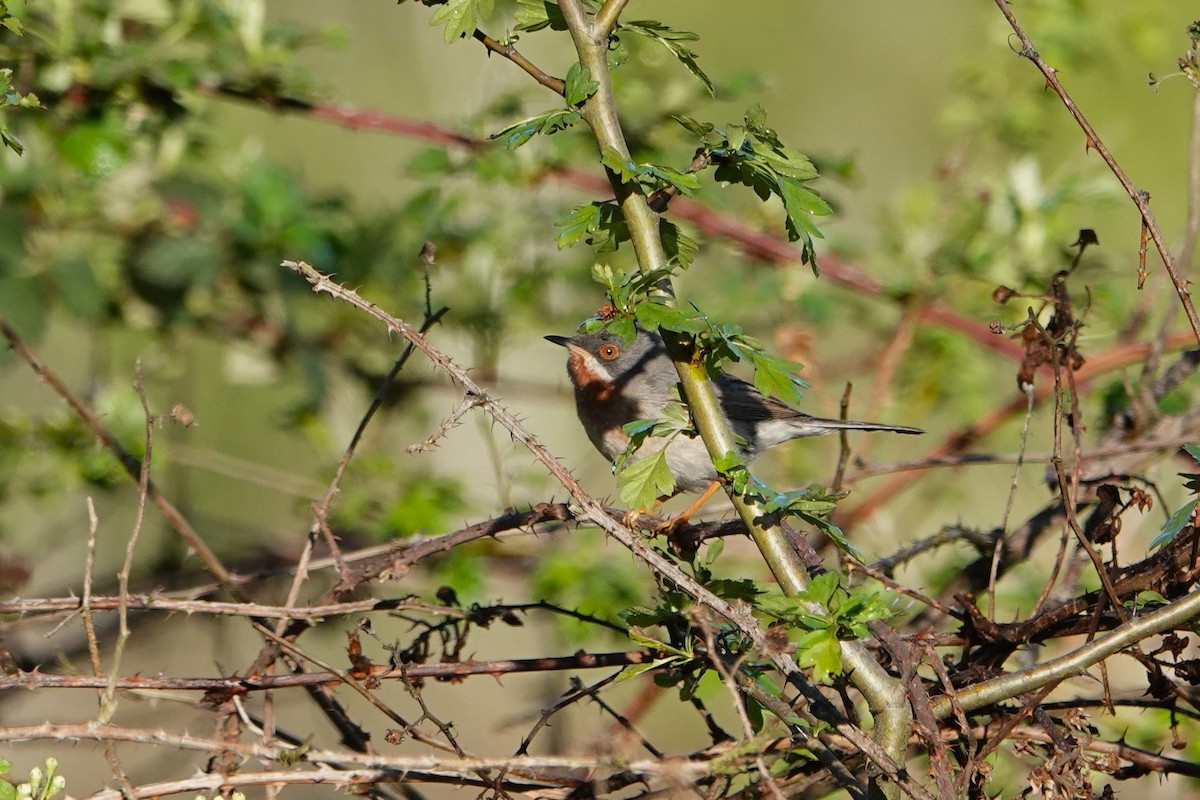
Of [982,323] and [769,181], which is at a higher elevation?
[982,323]

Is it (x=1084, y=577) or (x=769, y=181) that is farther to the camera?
(x=1084, y=577)

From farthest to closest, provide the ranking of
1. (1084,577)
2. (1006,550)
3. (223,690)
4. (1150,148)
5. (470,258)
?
(1150,148) < (470,258) < (1084,577) < (1006,550) < (223,690)

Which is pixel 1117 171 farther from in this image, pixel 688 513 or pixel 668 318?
pixel 688 513

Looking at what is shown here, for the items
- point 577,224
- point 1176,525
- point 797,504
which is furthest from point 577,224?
point 1176,525

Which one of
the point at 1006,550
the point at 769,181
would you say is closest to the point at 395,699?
the point at 1006,550

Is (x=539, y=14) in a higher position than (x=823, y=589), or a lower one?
higher

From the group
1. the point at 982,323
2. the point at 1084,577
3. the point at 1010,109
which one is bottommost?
the point at 1084,577

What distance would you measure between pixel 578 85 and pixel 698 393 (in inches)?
24.5

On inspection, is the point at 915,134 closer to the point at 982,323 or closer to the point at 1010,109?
the point at 1010,109

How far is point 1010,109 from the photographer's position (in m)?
6.30

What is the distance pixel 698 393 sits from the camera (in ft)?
7.46

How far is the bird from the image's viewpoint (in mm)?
4852

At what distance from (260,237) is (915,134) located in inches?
347

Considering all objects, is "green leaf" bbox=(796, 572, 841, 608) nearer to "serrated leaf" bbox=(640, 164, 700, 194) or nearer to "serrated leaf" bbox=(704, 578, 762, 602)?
"serrated leaf" bbox=(704, 578, 762, 602)
